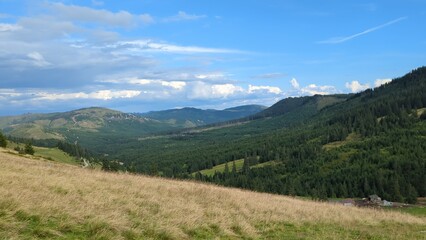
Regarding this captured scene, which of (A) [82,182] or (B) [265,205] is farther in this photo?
(B) [265,205]

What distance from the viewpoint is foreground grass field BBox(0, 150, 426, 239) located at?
11.8 meters

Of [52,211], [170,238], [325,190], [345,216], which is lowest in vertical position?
[325,190]

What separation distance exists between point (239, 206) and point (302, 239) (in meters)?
6.29

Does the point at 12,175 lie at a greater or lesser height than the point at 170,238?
greater

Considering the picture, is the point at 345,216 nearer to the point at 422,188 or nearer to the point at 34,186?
the point at 34,186

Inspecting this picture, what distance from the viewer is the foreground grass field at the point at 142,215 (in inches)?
464

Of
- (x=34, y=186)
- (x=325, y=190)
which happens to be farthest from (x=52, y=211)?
(x=325, y=190)

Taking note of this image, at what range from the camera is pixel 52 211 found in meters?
12.7

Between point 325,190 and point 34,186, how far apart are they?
15281 cm

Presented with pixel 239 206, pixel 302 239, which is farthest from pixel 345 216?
pixel 302 239

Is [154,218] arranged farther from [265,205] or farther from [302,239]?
[265,205]

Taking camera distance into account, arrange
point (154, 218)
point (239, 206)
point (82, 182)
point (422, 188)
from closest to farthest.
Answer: point (154, 218)
point (82, 182)
point (239, 206)
point (422, 188)

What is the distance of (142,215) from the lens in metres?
15.2

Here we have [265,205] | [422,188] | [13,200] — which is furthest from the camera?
[422,188]
